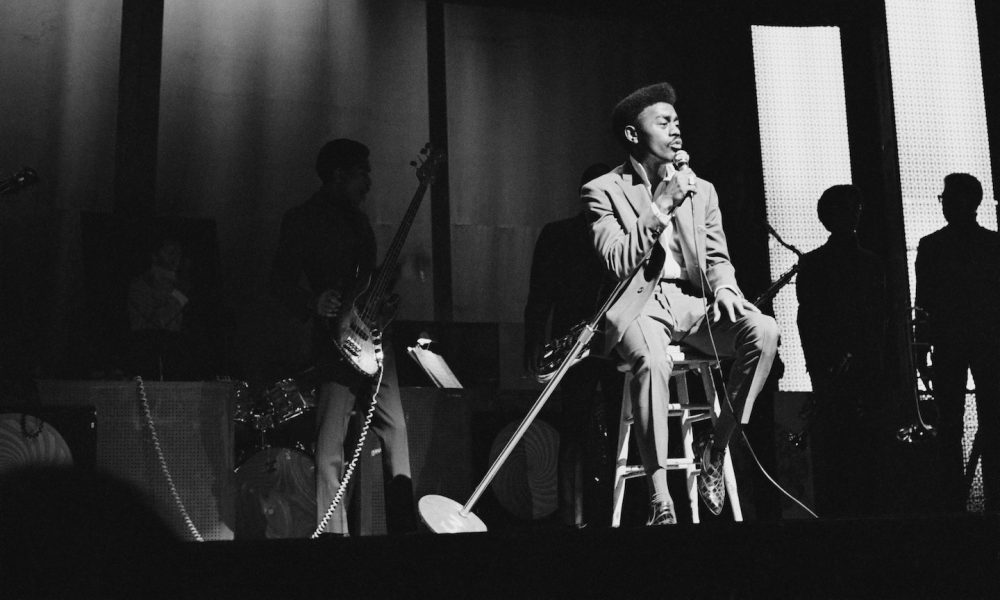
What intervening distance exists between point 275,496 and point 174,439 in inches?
27.4

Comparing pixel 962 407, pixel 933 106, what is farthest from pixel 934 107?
pixel 962 407

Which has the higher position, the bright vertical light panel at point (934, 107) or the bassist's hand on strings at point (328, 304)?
the bright vertical light panel at point (934, 107)

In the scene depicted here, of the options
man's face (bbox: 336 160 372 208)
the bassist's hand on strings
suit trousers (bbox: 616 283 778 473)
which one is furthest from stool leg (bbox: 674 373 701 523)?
man's face (bbox: 336 160 372 208)

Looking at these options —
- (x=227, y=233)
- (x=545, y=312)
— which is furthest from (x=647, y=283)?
(x=227, y=233)

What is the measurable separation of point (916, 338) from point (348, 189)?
3.17 m

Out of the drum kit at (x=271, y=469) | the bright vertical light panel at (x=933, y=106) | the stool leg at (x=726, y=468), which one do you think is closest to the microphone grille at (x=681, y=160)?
the stool leg at (x=726, y=468)

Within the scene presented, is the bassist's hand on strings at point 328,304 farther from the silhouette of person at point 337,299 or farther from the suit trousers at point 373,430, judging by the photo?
the suit trousers at point 373,430

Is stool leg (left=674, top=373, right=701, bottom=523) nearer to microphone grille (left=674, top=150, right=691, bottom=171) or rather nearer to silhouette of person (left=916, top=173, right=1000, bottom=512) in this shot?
microphone grille (left=674, top=150, right=691, bottom=171)

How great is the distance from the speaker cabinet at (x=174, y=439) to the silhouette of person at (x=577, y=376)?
1498mm

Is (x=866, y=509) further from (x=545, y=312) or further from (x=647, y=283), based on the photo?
(x=647, y=283)

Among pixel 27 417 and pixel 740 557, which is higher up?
pixel 27 417

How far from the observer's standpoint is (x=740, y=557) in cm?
240

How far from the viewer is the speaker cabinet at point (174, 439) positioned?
15.3 ft

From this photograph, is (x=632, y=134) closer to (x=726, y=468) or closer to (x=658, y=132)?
(x=658, y=132)
